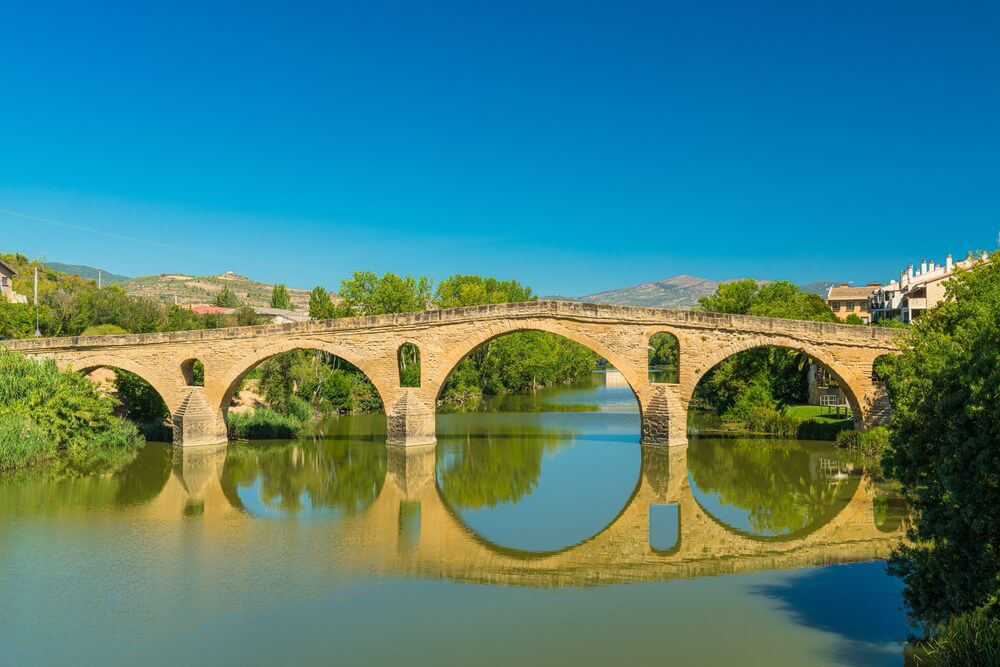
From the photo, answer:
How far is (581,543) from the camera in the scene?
13.3 metres

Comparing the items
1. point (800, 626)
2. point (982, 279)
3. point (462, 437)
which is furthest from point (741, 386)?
point (800, 626)

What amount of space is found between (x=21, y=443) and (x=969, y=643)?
69.5ft

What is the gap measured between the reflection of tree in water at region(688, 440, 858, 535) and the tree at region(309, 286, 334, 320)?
2339 centimetres

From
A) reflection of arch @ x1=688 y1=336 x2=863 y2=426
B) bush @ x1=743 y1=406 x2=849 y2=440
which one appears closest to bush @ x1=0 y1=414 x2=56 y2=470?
reflection of arch @ x1=688 y1=336 x2=863 y2=426

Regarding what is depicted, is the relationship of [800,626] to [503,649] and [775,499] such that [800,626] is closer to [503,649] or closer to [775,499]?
[503,649]

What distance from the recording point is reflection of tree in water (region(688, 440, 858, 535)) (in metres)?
15.3

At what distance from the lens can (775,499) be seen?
54.8 ft

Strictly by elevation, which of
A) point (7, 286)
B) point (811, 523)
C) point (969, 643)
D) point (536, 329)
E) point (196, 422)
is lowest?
point (811, 523)

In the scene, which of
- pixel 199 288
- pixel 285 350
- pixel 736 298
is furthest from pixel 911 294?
pixel 199 288

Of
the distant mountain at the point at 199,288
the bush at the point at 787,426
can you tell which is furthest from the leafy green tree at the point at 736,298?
the distant mountain at the point at 199,288

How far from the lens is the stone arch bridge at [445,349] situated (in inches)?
888

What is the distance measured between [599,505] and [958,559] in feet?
30.3

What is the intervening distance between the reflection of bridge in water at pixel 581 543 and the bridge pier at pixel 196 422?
219 inches

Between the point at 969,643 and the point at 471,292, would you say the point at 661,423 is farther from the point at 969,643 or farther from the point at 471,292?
the point at 471,292
